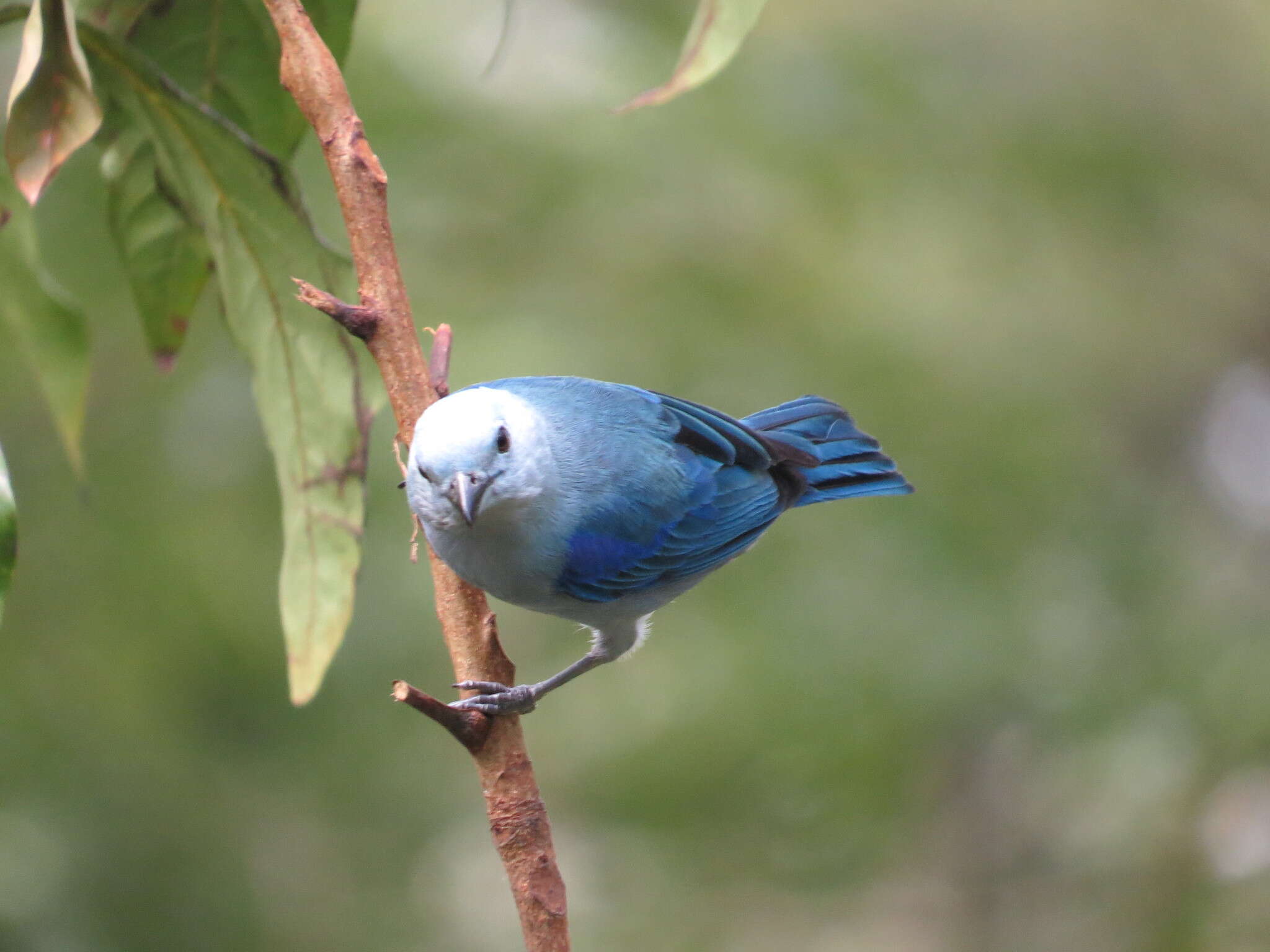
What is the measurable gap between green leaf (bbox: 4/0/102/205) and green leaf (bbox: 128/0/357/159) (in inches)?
21.1

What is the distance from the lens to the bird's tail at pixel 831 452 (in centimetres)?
321

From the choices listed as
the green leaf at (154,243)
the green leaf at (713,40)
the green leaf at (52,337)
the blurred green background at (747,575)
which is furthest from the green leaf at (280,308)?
the blurred green background at (747,575)

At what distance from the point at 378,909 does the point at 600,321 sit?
6.38ft

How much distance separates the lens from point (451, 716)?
1.82 meters

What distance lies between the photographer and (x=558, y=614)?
282 centimetres

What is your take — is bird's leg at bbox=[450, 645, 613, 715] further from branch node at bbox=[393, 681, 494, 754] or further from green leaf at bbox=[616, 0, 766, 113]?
green leaf at bbox=[616, 0, 766, 113]

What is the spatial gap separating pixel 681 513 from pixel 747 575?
125cm

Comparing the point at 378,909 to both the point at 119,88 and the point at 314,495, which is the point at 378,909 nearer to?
the point at 314,495

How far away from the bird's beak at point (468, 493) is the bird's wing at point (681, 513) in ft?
1.33

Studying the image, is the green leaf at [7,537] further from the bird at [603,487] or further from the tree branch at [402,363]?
the bird at [603,487]

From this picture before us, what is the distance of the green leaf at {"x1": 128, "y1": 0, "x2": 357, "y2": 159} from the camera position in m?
2.44

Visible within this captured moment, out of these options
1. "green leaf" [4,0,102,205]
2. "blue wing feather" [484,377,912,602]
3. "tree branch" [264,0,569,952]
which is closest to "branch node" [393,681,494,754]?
"tree branch" [264,0,569,952]

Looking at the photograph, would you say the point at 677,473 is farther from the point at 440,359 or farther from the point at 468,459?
the point at 468,459

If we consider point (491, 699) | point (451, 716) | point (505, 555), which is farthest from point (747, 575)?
point (451, 716)
